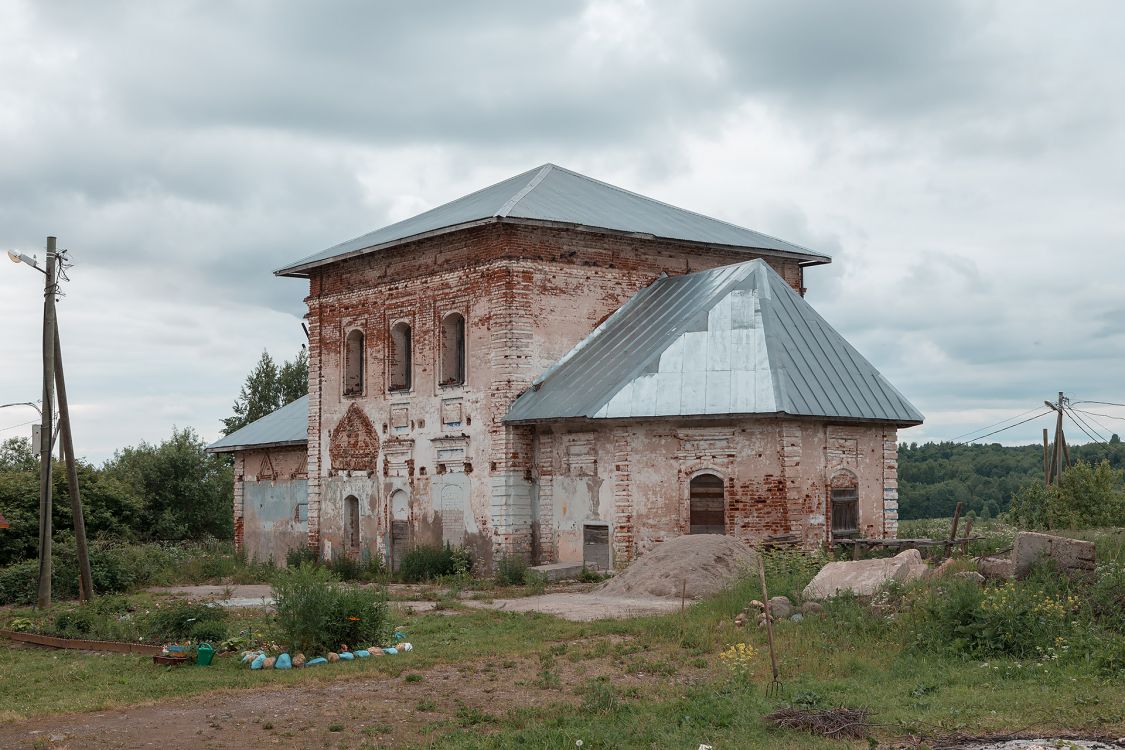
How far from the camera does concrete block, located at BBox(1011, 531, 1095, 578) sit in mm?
13234

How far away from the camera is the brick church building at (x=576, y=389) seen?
21438 millimetres

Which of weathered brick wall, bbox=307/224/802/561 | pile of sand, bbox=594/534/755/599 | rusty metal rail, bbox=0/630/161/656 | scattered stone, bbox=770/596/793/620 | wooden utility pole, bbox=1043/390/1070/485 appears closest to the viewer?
scattered stone, bbox=770/596/793/620

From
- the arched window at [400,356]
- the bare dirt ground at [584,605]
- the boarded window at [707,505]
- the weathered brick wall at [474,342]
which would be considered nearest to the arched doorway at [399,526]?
the weathered brick wall at [474,342]

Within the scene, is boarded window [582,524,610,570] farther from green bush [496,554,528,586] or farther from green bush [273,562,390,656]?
green bush [273,562,390,656]

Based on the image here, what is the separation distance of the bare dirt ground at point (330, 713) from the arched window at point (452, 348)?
13.5 metres

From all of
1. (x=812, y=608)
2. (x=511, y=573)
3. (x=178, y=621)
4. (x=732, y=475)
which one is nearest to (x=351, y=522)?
(x=511, y=573)

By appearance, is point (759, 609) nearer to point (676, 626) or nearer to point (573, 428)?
point (676, 626)

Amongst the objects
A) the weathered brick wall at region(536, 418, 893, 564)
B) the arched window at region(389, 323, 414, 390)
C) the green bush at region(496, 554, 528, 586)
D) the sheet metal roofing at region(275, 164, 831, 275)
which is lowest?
the green bush at region(496, 554, 528, 586)

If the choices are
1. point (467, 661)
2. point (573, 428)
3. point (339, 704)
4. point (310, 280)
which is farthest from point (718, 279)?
point (339, 704)

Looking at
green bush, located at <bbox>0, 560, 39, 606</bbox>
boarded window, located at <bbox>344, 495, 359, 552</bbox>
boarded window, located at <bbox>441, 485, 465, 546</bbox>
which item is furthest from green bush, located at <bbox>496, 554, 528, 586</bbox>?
green bush, located at <bbox>0, 560, 39, 606</bbox>

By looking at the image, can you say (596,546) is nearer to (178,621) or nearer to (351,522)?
(351,522)

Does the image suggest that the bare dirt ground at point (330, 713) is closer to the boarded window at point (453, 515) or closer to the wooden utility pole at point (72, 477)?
the wooden utility pole at point (72, 477)

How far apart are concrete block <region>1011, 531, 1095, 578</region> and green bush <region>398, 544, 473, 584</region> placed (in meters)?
12.9

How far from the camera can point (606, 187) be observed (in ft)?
97.1
